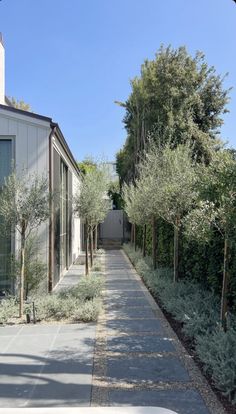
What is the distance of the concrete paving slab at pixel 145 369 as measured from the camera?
4.24 meters

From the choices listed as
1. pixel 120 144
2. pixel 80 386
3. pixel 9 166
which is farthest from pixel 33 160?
pixel 120 144

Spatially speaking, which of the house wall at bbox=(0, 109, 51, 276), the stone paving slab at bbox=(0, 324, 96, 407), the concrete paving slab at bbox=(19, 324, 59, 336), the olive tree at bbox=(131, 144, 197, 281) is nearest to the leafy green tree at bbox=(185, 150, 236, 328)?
the olive tree at bbox=(131, 144, 197, 281)

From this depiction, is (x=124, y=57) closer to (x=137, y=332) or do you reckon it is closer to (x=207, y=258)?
(x=207, y=258)

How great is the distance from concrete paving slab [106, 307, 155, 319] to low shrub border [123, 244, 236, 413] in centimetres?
32

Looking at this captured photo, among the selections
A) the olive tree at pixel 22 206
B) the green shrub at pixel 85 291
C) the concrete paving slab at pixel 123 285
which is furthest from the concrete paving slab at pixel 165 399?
the concrete paving slab at pixel 123 285

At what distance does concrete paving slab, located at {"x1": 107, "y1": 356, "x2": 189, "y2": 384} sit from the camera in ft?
13.9

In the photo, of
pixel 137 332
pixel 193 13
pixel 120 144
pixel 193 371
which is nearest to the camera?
pixel 193 371

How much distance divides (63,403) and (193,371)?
1.53 metres

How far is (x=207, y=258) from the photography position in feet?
22.9

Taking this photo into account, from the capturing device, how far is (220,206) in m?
4.91

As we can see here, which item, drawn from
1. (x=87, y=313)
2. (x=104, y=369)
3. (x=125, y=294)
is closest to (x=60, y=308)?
(x=87, y=313)

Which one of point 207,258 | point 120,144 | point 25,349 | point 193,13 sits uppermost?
point 120,144

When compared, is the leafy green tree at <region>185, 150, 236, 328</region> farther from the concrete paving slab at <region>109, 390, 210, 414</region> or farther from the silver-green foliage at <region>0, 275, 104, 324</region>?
the silver-green foliage at <region>0, 275, 104, 324</region>

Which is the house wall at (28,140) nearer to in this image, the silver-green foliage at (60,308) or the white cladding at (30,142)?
the white cladding at (30,142)
